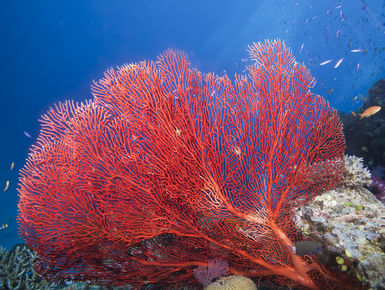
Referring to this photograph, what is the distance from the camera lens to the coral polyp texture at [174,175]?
2.97m

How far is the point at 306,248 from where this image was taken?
2.59m

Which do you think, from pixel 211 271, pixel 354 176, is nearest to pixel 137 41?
pixel 354 176

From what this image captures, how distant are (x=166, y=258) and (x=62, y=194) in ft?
6.24

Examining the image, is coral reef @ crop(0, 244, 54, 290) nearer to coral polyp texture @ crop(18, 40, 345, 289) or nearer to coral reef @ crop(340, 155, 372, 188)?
coral polyp texture @ crop(18, 40, 345, 289)

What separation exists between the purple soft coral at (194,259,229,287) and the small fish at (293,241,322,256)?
41.6 inches

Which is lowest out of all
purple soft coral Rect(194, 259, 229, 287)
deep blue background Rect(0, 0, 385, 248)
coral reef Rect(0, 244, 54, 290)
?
purple soft coral Rect(194, 259, 229, 287)

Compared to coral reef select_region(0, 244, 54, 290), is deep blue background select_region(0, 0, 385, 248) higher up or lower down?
higher up

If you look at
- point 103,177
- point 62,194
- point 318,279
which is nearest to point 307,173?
point 318,279

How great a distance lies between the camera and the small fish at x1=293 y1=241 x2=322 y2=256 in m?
2.47

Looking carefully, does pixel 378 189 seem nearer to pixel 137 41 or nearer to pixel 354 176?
pixel 354 176

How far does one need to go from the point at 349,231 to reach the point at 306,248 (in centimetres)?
59

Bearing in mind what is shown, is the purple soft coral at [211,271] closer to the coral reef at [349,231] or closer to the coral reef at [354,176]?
the coral reef at [349,231]

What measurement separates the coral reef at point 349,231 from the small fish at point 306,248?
88mm

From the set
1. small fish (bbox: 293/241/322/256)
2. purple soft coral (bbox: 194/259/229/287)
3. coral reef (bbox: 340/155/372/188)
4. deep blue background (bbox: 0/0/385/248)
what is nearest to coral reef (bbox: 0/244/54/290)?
purple soft coral (bbox: 194/259/229/287)
